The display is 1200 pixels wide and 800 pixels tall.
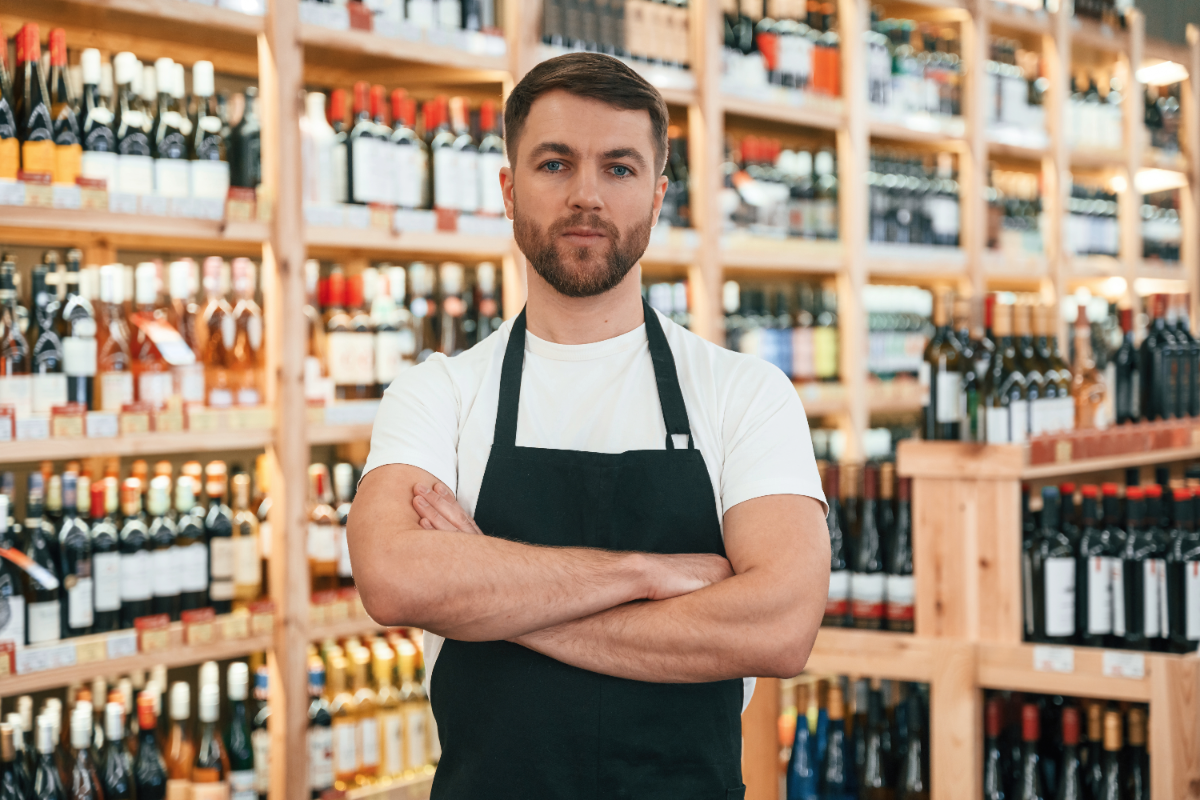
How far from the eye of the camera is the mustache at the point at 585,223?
1.35m

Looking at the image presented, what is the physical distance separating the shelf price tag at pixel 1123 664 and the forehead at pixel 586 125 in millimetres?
1410

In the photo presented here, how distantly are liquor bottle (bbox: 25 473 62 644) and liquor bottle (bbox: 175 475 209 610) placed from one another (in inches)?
10.7

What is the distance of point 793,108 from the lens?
3723mm

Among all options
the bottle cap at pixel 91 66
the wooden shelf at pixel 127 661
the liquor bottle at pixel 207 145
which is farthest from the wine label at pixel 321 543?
the bottle cap at pixel 91 66

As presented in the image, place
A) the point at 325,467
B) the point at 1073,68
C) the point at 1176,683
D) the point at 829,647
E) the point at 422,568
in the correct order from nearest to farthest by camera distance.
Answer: the point at 422,568 < the point at 1176,683 < the point at 829,647 < the point at 325,467 < the point at 1073,68

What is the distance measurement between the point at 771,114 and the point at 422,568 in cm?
283

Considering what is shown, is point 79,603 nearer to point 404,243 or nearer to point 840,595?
point 404,243

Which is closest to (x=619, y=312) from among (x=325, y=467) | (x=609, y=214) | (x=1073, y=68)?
(x=609, y=214)

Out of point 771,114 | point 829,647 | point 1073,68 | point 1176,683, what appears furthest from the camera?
point 1073,68

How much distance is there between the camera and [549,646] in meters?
1.27

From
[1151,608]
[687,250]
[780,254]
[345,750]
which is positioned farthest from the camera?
[780,254]

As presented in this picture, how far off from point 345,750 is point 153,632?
24.6 inches

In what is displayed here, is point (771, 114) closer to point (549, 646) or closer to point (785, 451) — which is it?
point (785, 451)

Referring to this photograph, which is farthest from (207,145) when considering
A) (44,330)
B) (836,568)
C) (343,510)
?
(836,568)
